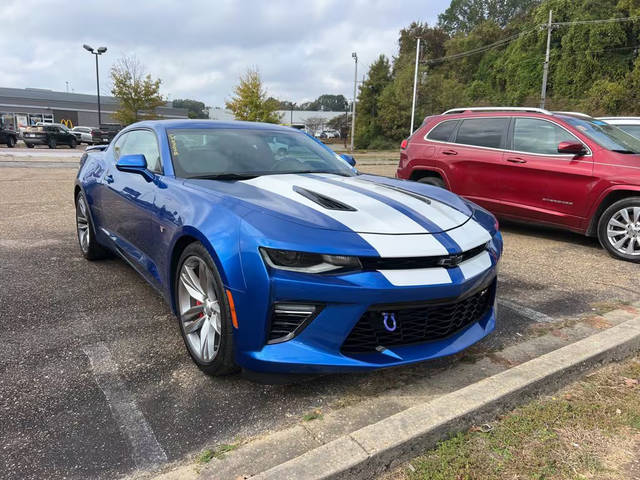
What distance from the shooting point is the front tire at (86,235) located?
15.3ft

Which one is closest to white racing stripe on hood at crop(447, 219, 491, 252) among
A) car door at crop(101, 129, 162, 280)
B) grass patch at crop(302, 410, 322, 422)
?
grass patch at crop(302, 410, 322, 422)

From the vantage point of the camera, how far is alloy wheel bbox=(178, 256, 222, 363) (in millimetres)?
2483

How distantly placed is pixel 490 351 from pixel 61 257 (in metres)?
4.33

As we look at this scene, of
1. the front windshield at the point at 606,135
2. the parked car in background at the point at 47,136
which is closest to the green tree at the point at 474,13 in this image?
the parked car in background at the point at 47,136

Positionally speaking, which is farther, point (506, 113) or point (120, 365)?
point (506, 113)

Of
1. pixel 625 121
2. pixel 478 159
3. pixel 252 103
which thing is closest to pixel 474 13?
pixel 252 103

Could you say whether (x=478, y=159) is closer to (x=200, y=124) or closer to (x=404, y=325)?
(x=200, y=124)

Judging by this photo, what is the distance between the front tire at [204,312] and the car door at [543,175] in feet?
15.6

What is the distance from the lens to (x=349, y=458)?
1.86 meters

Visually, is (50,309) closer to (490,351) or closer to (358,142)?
(490,351)

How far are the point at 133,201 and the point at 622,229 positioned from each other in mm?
5121

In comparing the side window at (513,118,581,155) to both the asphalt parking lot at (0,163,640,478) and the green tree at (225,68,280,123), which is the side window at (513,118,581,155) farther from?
the green tree at (225,68,280,123)

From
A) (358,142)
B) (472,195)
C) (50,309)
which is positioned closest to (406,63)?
(358,142)

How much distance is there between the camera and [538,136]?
602 centimetres
